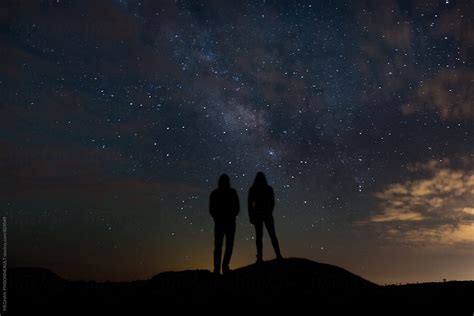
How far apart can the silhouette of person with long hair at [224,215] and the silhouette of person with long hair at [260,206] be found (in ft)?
2.76

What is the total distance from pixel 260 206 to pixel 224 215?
123 cm

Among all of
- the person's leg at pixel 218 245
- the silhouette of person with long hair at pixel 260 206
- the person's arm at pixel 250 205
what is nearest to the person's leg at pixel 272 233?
the silhouette of person with long hair at pixel 260 206

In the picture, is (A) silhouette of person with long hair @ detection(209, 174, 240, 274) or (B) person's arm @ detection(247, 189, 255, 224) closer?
(A) silhouette of person with long hair @ detection(209, 174, 240, 274)

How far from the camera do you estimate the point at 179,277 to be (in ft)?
34.6

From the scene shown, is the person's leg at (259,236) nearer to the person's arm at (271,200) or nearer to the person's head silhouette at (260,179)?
the person's arm at (271,200)

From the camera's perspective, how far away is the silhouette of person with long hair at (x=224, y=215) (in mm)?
10805

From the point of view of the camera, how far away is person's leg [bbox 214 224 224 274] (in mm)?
10859

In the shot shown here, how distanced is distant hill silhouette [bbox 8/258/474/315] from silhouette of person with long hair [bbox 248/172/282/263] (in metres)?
0.90

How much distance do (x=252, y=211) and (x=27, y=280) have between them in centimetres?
649

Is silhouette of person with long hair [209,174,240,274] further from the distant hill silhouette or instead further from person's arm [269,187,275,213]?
person's arm [269,187,275,213]

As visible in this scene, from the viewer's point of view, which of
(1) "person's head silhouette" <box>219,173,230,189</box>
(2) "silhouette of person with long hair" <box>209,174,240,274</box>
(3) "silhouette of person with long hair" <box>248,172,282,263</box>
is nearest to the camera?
(2) "silhouette of person with long hair" <box>209,174,240,274</box>

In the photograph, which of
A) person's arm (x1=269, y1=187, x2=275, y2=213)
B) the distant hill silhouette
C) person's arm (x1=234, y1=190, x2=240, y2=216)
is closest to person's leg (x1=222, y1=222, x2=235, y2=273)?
person's arm (x1=234, y1=190, x2=240, y2=216)

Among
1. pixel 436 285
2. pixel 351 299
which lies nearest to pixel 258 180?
pixel 351 299

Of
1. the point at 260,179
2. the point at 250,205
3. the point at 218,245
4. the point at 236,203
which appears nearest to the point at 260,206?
the point at 250,205
